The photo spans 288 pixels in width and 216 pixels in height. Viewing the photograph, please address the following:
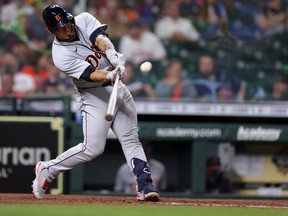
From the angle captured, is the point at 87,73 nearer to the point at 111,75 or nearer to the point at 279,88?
the point at 111,75

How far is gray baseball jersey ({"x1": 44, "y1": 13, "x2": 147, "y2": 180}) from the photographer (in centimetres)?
718

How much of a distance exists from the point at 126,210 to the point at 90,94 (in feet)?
4.77

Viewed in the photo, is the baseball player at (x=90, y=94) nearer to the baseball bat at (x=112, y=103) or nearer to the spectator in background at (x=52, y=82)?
the baseball bat at (x=112, y=103)

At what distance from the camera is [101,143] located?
727 centimetres

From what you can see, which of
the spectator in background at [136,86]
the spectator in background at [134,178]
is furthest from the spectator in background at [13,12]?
the spectator in background at [134,178]

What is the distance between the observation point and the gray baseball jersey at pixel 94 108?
23.6 ft

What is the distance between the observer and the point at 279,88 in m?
11.5

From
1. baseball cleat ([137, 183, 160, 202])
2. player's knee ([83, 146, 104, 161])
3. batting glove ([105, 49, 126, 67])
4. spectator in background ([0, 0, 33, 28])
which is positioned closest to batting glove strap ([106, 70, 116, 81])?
batting glove ([105, 49, 126, 67])

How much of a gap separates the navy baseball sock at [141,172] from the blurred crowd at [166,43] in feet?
13.2

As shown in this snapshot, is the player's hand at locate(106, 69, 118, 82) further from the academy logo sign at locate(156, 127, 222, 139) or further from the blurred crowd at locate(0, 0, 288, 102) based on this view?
the blurred crowd at locate(0, 0, 288, 102)

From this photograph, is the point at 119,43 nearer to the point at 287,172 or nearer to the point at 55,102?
the point at 55,102

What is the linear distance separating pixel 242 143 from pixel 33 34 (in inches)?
127

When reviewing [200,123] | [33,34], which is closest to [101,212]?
[200,123]

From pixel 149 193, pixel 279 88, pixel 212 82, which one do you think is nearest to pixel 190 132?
pixel 212 82
